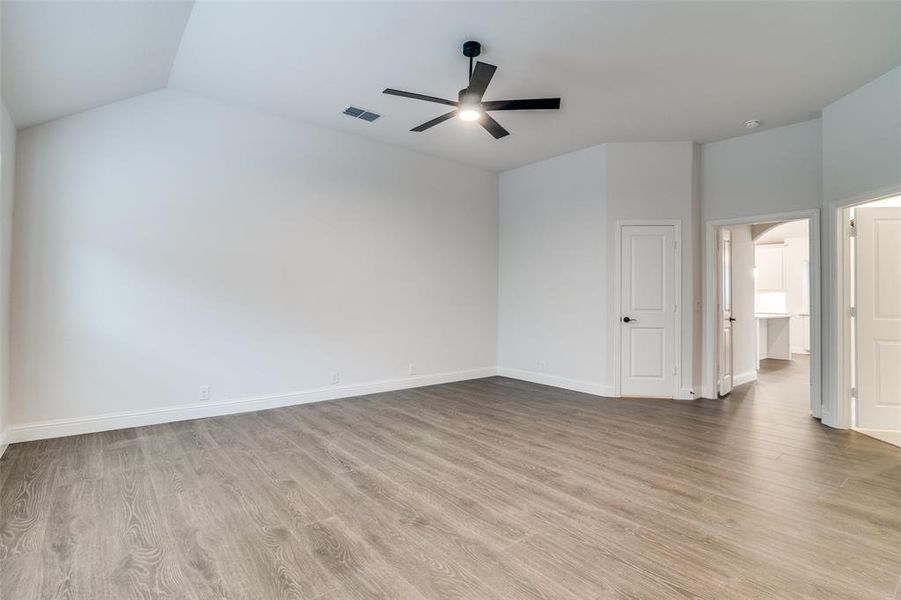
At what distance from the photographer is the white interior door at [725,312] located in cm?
548

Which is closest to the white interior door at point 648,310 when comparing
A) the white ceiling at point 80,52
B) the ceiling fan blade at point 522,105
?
the ceiling fan blade at point 522,105

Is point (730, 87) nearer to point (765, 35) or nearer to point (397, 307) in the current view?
point (765, 35)

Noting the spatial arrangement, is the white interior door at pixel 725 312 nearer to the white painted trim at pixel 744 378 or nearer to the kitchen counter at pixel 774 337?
the white painted trim at pixel 744 378

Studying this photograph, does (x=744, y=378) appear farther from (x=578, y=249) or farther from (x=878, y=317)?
(x=578, y=249)

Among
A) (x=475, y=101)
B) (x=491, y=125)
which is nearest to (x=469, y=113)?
(x=475, y=101)

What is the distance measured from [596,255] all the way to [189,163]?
4866 mm

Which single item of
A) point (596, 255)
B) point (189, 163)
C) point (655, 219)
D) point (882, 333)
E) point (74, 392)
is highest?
point (189, 163)

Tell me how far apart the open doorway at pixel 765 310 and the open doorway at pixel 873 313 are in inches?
19.3

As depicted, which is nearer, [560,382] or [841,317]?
[841,317]

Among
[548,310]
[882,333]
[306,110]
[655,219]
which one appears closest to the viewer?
[882,333]

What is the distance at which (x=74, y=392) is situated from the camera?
12.2ft

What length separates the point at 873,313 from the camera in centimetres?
405

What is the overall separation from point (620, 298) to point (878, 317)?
2394mm

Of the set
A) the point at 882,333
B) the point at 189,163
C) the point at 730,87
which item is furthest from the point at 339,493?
the point at 882,333
